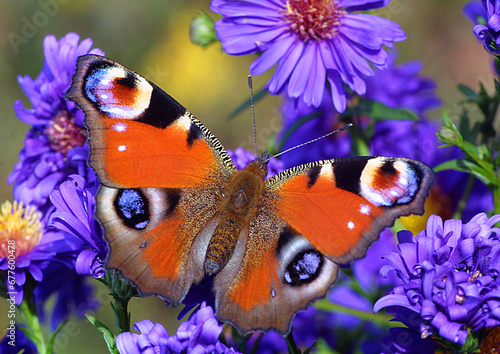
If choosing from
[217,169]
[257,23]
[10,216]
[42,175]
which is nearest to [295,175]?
[217,169]

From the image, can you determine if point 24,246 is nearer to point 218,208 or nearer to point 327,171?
point 218,208

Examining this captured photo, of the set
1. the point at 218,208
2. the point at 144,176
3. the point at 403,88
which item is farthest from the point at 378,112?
the point at 144,176

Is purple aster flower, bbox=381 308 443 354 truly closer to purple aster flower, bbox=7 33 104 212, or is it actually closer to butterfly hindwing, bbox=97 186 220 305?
butterfly hindwing, bbox=97 186 220 305

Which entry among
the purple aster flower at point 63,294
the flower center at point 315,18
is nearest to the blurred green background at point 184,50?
the flower center at point 315,18

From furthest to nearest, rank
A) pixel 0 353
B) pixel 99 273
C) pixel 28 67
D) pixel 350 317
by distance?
pixel 28 67, pixel 350 317, pixel 0 353, pixel 99 273

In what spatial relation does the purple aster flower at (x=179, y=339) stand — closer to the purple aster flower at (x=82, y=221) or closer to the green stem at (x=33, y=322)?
the purple aster flower at (x=82, y=221)

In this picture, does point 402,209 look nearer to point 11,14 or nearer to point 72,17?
point 72,17
